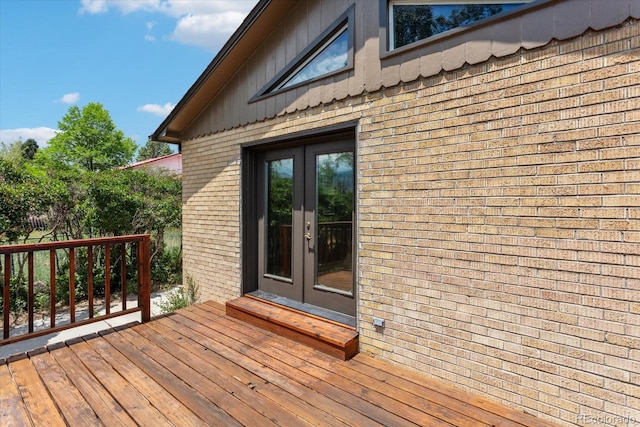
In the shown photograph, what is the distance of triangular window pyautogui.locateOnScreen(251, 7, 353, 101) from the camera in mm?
3070

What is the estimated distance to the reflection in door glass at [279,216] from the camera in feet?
12.8

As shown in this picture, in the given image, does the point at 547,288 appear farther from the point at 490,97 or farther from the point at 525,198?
the point at 490,97

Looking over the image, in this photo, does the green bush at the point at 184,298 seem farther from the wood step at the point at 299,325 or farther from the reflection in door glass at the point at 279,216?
the reflection in door glass at the point at 279,216

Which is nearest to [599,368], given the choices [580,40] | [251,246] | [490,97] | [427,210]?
[427,210]

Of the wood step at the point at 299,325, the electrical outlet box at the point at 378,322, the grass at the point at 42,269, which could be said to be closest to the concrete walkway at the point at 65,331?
the grass at the point at 42,269

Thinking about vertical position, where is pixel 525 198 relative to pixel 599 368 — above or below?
above

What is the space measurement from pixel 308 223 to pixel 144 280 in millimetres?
2070

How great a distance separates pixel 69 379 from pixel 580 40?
4.32 metres

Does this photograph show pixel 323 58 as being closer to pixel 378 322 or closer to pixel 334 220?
pixel 334 220

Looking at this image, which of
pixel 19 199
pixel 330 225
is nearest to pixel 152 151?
pixel 19 199

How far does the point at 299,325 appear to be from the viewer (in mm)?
3131

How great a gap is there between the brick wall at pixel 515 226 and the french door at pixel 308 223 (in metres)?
0.43

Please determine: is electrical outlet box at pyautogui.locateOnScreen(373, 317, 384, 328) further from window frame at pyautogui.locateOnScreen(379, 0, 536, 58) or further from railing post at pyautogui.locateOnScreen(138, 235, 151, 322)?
railing post at pyautogui.locateOnScreen(138, 235, 151, 322)

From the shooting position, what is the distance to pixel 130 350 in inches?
117
